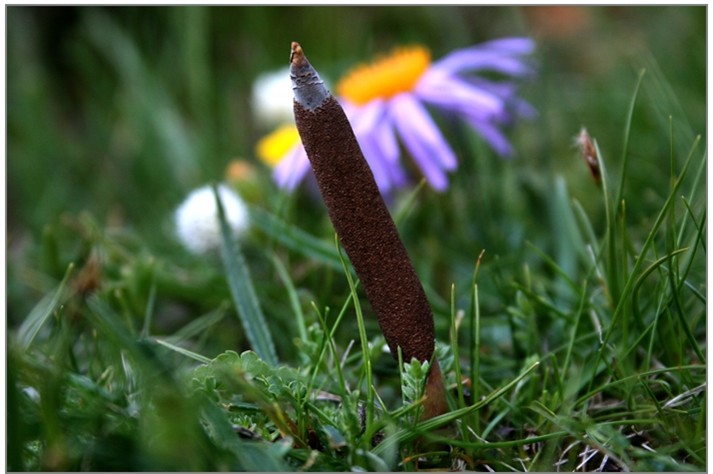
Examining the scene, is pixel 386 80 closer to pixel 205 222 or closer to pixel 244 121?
pixel 205 222

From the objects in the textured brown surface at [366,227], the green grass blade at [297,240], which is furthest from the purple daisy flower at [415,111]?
the textured brown surface at [366,227]

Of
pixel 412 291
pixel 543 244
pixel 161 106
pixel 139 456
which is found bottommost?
pixel 543 244

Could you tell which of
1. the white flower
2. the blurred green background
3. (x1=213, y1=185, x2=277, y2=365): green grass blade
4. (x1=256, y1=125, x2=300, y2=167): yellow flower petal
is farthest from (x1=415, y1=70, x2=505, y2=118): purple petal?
(x1=213, y1=185, x2=277, y2=365): green grass blade

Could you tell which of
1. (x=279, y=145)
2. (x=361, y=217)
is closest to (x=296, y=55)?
(x=361, y=217)

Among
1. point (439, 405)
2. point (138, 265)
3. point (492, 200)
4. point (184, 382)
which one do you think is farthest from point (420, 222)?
point (184, 382)

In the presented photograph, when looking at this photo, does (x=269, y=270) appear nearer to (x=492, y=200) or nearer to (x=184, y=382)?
(x=492, y=200)

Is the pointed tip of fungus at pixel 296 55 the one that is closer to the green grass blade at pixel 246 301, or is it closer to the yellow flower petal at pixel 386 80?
the green grass blade at pixel 246 301
